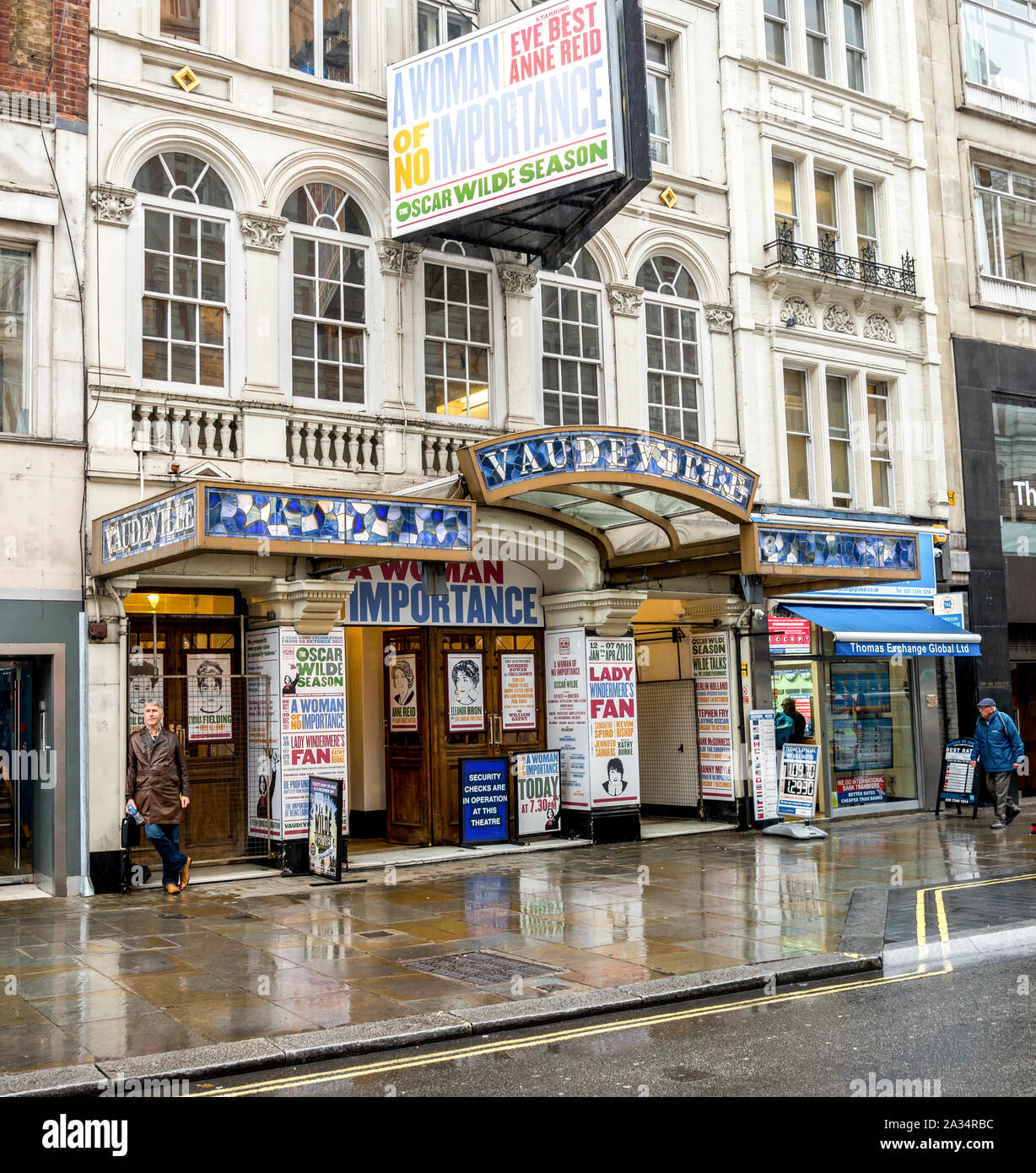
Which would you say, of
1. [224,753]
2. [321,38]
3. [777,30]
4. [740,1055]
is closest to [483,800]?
[224,753]

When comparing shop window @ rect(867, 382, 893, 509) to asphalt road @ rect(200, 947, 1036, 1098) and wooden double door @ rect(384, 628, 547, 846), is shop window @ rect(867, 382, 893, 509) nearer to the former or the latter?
wooden double door @ rect(384, 628, 547, 846)

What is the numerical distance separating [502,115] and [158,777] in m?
8.06

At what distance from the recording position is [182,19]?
14.0m

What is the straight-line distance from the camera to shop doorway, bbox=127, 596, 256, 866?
45.1 ft

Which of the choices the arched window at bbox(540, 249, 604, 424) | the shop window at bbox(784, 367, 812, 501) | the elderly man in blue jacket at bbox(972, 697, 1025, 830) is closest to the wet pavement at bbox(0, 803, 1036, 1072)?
the elderly man in blue jacket at bbox(972, 697, 1025, 830)

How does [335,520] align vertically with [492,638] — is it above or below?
above

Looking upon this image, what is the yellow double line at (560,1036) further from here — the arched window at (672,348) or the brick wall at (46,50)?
the brick wall at (46,50)

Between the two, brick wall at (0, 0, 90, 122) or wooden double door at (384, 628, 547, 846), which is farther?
wooden double door at (384, 628, 547, 846)

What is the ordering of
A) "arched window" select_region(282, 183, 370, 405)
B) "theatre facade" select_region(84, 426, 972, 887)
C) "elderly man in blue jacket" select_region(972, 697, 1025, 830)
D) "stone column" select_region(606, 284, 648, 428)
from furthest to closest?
"elderly man in blue jacket" select_region(972, 697, 1025, 830) → "stone column" select_region(606, 284, 648, 428) → "arched window" select_region(282, 183, 370, 405) → "theatre facade" select_region(84, 426, 972, 887)

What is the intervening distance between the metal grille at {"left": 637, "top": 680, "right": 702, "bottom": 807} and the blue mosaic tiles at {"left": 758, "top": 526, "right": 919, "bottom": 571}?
11.8ft

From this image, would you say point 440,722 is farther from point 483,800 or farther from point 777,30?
point 777,30

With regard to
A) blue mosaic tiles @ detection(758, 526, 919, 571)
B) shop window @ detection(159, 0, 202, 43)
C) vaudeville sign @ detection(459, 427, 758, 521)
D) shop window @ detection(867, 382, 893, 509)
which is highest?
shop window @ detection(159, 0, 202, 43)

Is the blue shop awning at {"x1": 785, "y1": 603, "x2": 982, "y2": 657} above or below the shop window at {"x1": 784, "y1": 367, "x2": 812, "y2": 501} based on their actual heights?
below

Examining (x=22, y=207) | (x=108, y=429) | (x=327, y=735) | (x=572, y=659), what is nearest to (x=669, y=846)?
(x=572, y=659)
